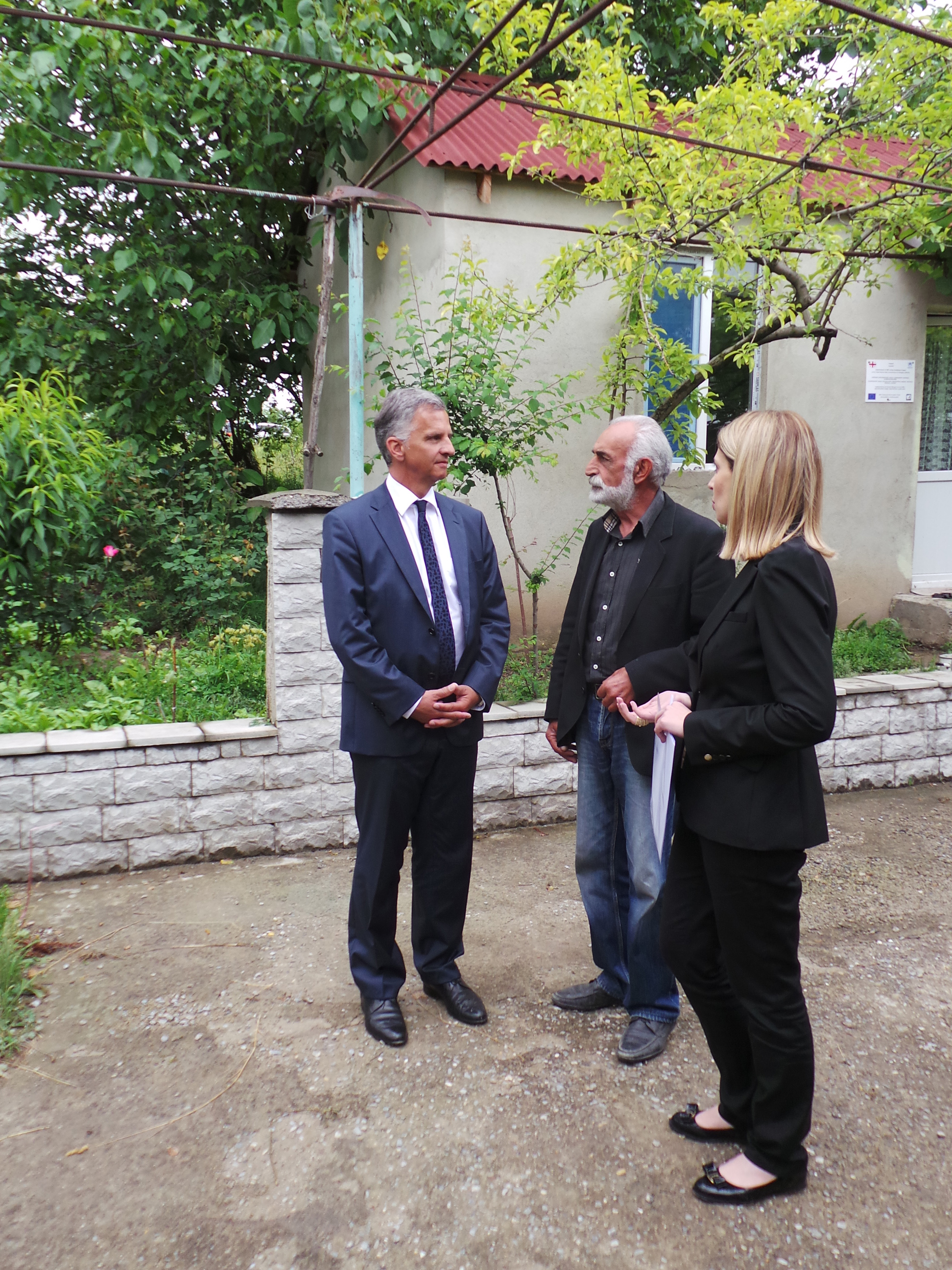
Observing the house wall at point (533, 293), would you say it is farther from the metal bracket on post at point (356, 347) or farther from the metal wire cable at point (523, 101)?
the metal bracket on post at point (356, 347)

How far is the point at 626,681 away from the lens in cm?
286

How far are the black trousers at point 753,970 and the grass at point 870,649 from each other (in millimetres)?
3735

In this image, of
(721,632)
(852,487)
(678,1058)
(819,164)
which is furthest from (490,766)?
(852,487)

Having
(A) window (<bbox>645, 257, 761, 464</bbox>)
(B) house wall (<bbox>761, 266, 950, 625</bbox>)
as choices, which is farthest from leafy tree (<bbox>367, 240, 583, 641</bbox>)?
(B) house wall (<bbox>761, 266, 950, 625</bbox>)

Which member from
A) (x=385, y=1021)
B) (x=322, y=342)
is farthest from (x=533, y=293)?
(x=385, y=1021)

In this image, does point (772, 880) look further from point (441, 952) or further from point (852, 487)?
point (852, 487)

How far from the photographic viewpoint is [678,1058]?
117 inches

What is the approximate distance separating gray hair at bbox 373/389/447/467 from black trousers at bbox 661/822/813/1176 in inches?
60.4

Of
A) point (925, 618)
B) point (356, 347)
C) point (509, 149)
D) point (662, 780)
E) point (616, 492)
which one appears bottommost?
point (925, 618)

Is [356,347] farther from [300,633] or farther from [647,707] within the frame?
[647,707]

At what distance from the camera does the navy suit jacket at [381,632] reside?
9.62 ft

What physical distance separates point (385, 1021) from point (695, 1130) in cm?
103

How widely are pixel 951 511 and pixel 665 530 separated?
7.10 meters

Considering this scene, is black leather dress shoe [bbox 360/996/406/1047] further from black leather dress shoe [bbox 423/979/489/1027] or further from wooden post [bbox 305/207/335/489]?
wooden post [bbox 305/207/335/489]
